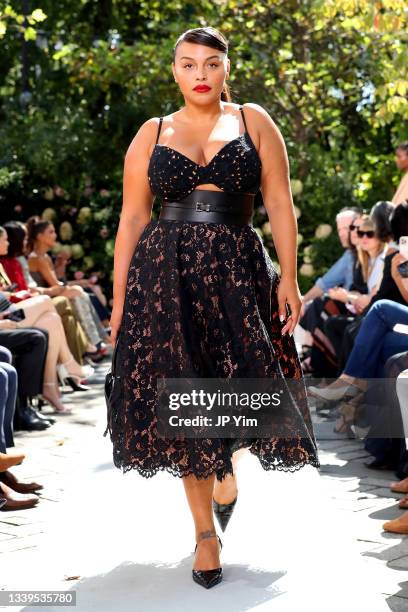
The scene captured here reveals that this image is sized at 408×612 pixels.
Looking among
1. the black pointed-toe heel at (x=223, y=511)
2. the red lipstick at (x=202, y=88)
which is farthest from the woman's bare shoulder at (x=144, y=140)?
the black pointed-toe heel at (x=223, y=511)

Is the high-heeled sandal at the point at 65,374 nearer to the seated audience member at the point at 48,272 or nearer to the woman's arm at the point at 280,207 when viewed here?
the seated audience member at the point at 48,272

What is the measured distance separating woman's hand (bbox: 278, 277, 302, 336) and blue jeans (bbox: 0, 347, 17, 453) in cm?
196

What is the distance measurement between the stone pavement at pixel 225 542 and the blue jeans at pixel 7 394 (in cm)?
27

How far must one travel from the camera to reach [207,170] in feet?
14.2

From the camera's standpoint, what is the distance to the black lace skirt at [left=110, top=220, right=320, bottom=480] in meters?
4.27

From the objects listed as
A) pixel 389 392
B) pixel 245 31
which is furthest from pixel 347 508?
pixel 245 31

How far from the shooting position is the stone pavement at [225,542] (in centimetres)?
400

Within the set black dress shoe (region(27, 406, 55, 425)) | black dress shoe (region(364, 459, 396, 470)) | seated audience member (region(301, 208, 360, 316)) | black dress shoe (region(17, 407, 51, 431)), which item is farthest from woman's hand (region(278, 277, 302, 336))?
seated audience member (region(301, 208, 360, 316))

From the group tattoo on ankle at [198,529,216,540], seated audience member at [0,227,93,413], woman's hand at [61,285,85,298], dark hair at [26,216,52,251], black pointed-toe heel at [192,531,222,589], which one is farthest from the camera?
dark hair at [26,216,52,251]

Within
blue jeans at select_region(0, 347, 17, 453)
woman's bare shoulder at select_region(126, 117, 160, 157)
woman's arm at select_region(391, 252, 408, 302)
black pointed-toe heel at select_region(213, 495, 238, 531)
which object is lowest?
black pointed-toe heel at select_region(213, 495, 238, 531)

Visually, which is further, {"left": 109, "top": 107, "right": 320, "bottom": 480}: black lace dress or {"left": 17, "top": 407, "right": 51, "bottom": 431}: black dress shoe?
A: {"left": 17, "top": 407, "right": 51, "bottom": 431}: black dress shoe

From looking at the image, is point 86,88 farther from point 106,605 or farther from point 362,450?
point 106,605

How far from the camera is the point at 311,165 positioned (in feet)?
49.6

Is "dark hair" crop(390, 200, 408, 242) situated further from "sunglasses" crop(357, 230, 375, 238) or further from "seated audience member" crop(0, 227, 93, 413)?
"seated audience member" crop(0, 227, 93, 413)
